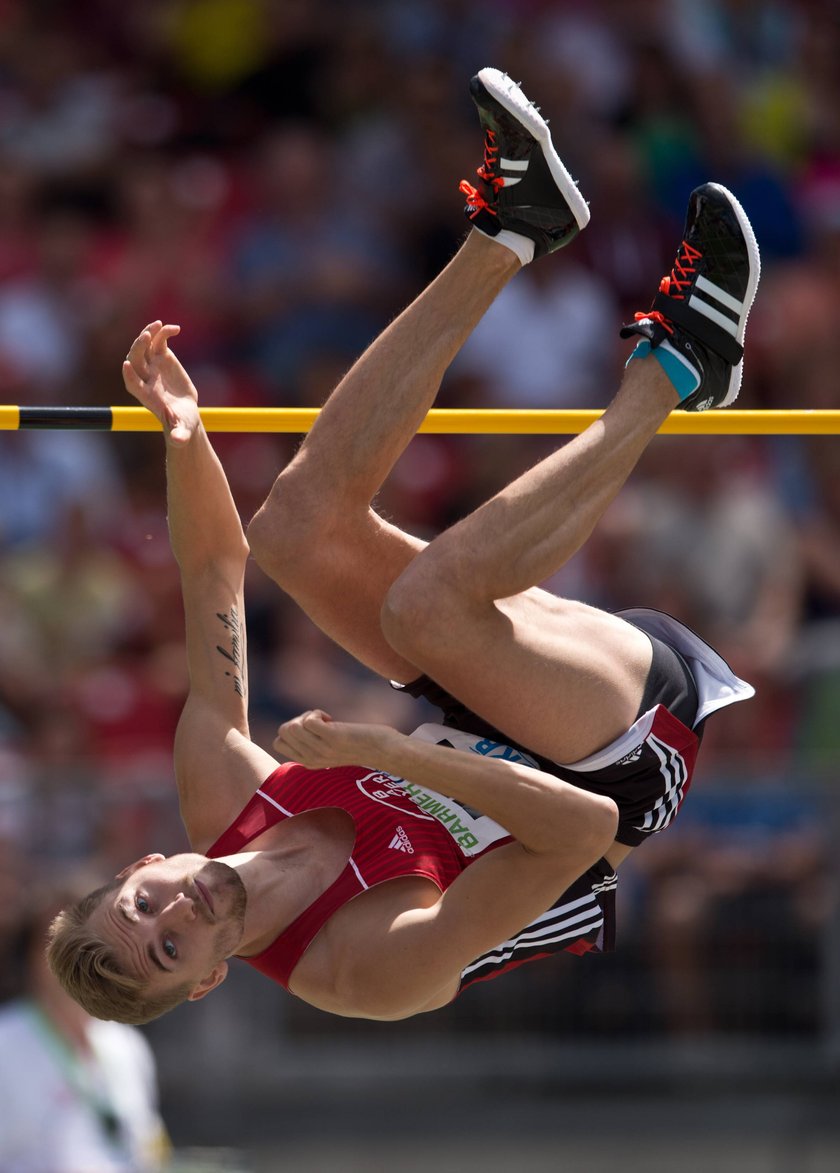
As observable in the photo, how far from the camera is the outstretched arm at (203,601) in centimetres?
429

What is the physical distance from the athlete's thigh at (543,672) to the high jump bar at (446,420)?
441mm

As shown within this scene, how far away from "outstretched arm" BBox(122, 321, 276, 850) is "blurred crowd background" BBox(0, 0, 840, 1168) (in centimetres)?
178

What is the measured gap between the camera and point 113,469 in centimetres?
792

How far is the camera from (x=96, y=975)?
4066 millimetres

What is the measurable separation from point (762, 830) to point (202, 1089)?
2154 mm

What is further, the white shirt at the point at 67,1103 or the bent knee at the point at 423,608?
the white shirt at the point at 67,1103

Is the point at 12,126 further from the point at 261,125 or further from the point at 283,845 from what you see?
the point at 283,845

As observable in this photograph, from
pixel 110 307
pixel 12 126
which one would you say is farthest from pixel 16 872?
pixel 12 126

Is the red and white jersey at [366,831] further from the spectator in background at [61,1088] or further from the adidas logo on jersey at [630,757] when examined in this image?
the spectator in background at [61,1088]

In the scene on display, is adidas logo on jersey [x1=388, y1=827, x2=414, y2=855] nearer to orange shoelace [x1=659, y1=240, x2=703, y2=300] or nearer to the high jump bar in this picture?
the high jump bar

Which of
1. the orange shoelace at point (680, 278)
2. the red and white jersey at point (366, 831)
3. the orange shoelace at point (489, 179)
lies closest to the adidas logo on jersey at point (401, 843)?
the red and white jersey at point (366, 831)

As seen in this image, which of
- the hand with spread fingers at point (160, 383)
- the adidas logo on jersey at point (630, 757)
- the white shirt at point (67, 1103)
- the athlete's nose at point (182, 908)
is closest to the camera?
the athlete's nose at point (182, 908)

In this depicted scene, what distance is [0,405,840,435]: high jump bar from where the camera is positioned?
433 centimetres

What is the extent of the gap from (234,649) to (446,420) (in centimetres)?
73
